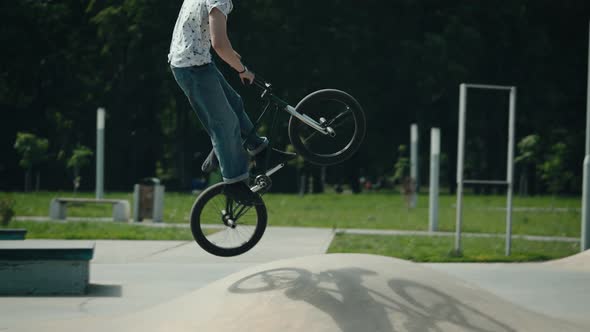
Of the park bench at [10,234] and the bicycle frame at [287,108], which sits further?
the park bench at [10,234]

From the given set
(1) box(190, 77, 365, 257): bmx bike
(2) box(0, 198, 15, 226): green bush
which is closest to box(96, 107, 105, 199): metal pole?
(2) box(0, 198, 15, 226): green bush

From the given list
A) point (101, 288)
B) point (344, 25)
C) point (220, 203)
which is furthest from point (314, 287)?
point (344, 25)

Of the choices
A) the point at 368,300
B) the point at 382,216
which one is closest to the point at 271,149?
the point at 368,300

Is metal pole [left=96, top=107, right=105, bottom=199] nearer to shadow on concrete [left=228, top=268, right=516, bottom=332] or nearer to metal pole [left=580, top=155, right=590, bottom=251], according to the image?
metal pole [left=580, top=155, right=590, bottom=251]

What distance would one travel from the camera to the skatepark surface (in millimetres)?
6562

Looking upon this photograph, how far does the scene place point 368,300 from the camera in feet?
22.3

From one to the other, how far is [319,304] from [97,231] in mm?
10861

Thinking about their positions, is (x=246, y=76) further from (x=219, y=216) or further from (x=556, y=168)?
(x=556, y=168)

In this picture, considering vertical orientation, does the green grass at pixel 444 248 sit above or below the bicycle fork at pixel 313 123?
below

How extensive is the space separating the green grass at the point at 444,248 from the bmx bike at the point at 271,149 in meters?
6.04

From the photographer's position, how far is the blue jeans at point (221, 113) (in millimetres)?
6426

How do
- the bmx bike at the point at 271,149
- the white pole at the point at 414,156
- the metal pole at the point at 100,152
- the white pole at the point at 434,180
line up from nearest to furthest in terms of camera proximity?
the bmx bike at the point at 271,149, the white pole at the point at 434,180, the metal pole at the point at 100,152, the white pole at the point at 414,156

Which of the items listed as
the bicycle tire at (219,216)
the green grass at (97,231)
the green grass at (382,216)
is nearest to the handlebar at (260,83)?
the bicycle tire at (219,216)

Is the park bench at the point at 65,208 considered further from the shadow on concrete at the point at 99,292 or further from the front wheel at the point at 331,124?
the front wheel at the point at 331,124
